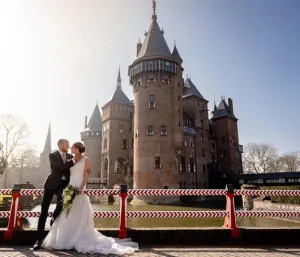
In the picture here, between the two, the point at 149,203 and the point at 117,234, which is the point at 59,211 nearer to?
the point at 117,234

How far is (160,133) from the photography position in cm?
3597

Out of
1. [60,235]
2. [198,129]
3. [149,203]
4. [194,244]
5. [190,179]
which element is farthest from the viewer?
[198,129]

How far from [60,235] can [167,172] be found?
30852mm

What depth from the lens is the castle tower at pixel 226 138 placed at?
53188 mm

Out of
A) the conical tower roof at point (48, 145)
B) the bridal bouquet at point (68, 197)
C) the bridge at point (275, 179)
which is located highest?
the conical tower roof at point (48, 145)

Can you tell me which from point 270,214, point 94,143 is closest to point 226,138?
point 94,143

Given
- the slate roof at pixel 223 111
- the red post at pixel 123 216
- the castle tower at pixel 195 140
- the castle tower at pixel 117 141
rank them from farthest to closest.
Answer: the slate roof at pixel 223 111 < the castle tower at pixel 117 141 < the castle tower at pixel 195 140 < the red post at pixel 123 216

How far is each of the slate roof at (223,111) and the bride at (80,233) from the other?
51.3m

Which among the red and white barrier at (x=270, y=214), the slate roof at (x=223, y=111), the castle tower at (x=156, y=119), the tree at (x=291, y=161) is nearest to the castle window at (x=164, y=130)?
the castle tower at (x=156, y=119)

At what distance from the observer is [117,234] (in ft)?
19.6

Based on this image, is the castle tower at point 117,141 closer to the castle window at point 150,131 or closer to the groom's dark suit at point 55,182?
the castle window at point 150,131

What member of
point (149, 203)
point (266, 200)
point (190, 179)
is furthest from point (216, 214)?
point (190, 179)

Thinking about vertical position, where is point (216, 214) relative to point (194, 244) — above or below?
above

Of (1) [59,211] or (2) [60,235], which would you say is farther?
(1) [59,211]
